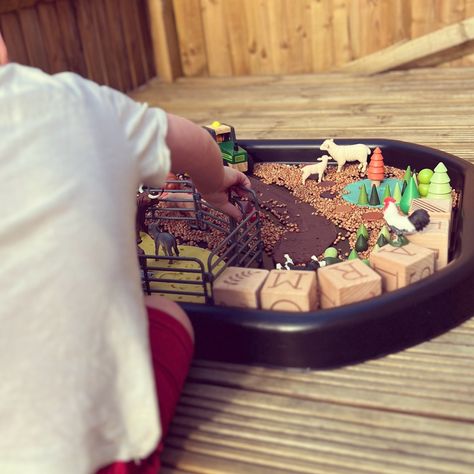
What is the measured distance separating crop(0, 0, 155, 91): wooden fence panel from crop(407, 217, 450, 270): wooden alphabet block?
6.67 ft

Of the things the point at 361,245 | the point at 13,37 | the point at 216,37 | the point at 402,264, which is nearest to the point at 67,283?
the point at 402,264

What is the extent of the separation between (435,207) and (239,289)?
0.53 m

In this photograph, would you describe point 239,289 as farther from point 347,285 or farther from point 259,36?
point 259,36

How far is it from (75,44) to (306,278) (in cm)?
232

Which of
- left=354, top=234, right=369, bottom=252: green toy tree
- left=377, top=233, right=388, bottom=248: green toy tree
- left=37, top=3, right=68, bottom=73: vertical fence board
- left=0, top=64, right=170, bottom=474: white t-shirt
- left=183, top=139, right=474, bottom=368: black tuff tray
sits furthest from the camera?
left=37, top=3, right=68, bottom=73: vertical fence board

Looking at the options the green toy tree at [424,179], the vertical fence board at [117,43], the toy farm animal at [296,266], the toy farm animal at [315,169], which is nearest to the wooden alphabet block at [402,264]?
the toy farm animal at [296,266]

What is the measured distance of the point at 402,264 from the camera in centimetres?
117

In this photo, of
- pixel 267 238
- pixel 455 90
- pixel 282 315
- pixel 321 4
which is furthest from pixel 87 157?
pixel 321 4

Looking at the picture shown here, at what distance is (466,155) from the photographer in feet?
6.66

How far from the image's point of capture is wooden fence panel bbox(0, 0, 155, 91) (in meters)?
2.82

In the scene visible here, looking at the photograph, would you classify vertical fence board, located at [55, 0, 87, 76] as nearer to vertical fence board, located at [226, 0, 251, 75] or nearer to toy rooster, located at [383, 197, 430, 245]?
vertical fence board, located at [226, 0, 251, 75]

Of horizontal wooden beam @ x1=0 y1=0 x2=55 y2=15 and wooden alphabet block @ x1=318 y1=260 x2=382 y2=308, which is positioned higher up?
horizontal wooden beam @ x1=0 y1=0 x2=55 y2=15

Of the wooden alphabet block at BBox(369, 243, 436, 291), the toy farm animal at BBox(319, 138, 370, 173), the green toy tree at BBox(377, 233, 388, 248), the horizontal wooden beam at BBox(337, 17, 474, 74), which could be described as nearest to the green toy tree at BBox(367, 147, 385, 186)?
the toy farm animal at BBox(319, 138, 370, 173)

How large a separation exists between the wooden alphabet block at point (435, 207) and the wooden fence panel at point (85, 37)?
192 centimetres
